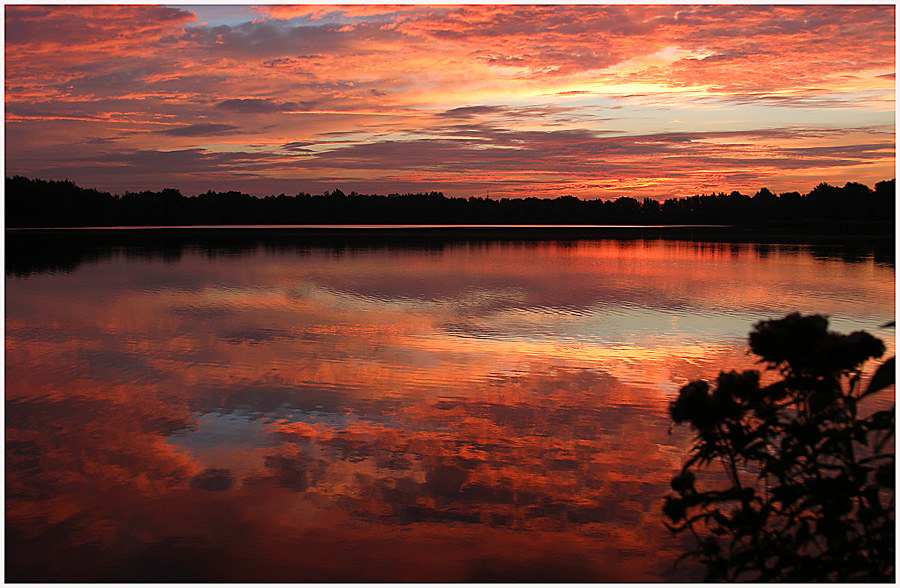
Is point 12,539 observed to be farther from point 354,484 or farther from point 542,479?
point 542,479

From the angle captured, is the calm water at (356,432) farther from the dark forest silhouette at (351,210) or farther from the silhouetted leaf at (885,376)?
the dark forest silhouette at (351,210)

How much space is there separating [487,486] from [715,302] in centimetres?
826

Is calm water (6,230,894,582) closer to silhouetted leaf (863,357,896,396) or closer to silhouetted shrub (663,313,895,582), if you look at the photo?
silhouetted shrub (663,313,895,582)

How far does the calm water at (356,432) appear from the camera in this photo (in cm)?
343

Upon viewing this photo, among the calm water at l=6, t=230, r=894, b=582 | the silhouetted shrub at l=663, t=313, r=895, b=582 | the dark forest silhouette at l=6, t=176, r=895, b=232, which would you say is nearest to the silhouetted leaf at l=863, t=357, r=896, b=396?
the silhouetted shrub at l=663, t=313, r=895, b=582

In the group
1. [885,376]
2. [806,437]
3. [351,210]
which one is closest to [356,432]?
[806,437]

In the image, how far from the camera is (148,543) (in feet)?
11.4

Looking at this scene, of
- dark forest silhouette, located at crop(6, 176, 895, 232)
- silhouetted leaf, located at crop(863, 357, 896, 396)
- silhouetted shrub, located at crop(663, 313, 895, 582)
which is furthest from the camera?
dark forest silhouette, located at crop(6, 176, 895, 232)

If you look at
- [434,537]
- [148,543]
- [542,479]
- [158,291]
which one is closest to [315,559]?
[434,537]

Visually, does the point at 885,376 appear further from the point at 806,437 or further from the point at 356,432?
the point at 356,432

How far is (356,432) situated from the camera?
5.05 meters

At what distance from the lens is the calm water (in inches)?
135

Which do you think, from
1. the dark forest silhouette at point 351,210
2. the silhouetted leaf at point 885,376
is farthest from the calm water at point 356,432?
the dark forest silhouette at point 351,210

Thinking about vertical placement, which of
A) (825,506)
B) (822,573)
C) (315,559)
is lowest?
(315,559)
